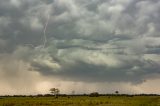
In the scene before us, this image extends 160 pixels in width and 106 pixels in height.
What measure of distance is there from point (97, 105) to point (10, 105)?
2071cm

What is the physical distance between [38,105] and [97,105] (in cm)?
1398

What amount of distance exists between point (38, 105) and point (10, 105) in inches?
265

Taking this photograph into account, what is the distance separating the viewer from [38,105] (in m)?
86.8

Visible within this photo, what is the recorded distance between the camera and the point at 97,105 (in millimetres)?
84938

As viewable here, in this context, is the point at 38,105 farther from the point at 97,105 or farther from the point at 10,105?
the point at 97,105

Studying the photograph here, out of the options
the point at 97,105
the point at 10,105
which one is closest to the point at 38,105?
the point at 10,105

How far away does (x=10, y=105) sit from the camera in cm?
8725
